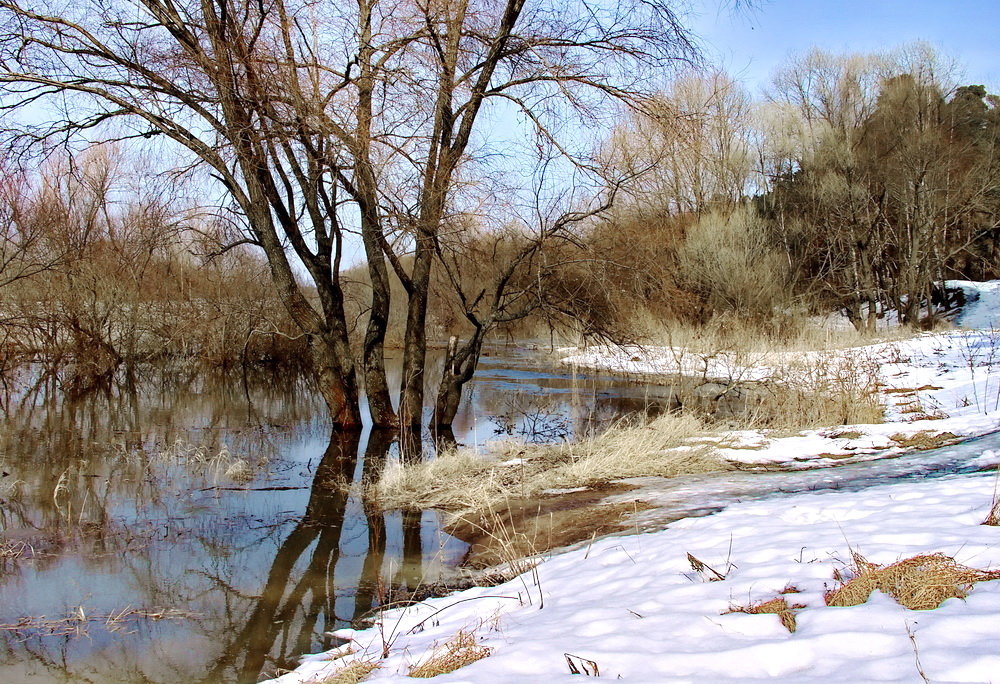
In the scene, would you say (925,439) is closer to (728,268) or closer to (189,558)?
(189,558)

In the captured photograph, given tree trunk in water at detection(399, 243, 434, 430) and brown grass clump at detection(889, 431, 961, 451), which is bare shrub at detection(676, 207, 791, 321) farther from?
brown grass clump at detection(889, 431, 961, 451)

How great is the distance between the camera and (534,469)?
8.16m

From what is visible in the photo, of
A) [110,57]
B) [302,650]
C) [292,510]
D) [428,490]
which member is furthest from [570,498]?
[110,57]

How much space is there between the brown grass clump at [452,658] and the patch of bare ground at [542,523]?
168 cm

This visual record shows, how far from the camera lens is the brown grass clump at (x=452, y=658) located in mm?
3113

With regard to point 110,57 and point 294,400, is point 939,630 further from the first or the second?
point 294,400

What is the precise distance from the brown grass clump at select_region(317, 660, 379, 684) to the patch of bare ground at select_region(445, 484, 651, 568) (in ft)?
5.60

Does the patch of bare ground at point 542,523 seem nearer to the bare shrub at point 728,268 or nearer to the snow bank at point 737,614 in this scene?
the snow bank at point 737,614

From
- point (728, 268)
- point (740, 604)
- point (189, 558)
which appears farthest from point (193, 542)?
point (728, 268)

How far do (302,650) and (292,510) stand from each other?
316 cm

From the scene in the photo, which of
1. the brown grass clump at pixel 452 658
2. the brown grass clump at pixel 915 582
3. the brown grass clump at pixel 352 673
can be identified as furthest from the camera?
the brown grass clump at pixel 352 673

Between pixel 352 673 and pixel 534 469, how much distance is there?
4.98 m

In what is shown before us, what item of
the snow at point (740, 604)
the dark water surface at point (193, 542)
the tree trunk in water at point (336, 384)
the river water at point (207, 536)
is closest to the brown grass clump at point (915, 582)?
the snow at point (740, 604)

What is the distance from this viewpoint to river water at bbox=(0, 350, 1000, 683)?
4.28 metres
